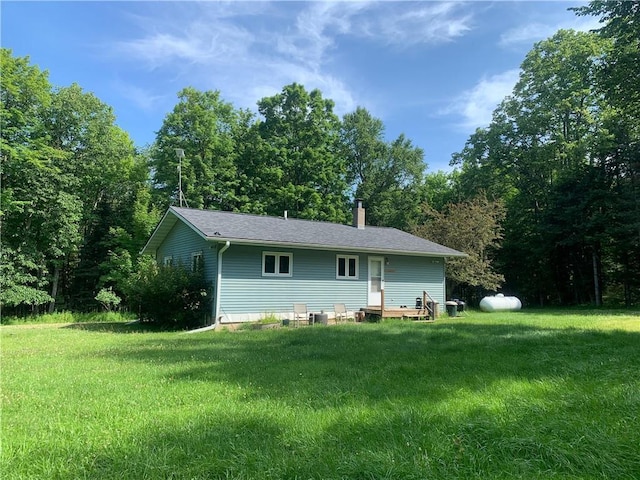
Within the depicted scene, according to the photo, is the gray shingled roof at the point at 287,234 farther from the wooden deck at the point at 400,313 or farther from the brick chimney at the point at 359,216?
the wooden deck at the point at 400,313

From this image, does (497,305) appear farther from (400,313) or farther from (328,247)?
(328,247)

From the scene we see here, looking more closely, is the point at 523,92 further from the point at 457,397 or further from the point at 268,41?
the point at 457,397

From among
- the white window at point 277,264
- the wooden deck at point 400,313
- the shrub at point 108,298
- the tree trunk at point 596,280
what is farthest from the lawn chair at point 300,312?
the tree trunk at point 596,280

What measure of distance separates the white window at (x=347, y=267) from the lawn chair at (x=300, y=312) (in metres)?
1.96

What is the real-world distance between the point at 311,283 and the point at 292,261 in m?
1.10

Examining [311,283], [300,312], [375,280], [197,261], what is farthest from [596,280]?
[197,261]

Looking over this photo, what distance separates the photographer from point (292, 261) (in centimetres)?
1439

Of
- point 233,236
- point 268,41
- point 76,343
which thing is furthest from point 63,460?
point 268,41

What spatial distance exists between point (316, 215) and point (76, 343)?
21.0 metres

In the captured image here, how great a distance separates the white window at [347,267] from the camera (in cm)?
1554

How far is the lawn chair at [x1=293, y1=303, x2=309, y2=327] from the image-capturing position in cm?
1381

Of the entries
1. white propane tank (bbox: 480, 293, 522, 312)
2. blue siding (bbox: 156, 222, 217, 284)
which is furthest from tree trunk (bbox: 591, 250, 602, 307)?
blue siding (bbox: 156, 222, 217, 284)

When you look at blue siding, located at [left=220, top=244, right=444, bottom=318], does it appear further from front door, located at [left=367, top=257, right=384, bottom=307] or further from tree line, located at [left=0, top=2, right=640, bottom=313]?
tree line, located at [left=0, top=2, right=640, bottom=313]

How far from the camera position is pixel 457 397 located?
14.6ft
